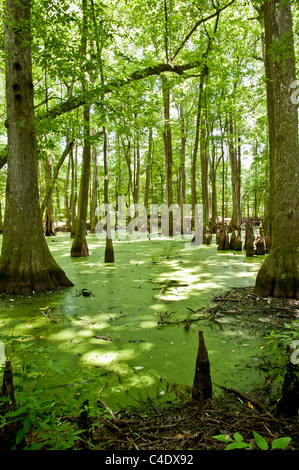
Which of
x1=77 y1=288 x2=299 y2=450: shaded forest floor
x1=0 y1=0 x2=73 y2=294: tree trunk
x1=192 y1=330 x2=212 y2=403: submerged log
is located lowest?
x1=77 y1=288 x2=299 y2=450: shaded forest floor

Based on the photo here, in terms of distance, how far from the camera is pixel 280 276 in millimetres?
4203

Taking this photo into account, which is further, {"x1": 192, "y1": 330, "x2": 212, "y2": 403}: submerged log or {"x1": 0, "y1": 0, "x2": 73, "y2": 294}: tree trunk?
{"x1": 0, "y1": 0, "x2": 73, "y2": 294}: tree trunk

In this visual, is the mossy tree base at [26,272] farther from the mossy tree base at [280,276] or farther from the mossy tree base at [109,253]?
the mossy tree base at [280,276]

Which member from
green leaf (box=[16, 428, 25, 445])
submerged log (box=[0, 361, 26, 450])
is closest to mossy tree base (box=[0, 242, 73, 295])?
submerged log (box=[0, 361, 26, 450])

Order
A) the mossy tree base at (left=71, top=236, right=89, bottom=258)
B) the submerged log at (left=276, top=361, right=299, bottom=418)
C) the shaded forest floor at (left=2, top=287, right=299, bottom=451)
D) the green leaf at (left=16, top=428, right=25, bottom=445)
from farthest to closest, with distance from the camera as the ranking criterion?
the mossy tree base at (left=71, top=236, right=89, bottom=258) < the submerged log at (left=276, top=361, right=299, bottom=418) < the shaded forest floor at (left=2, top=287, right=299, bottom=451) < the green leaf at (left=16, top=428, right=25, bottom=445)

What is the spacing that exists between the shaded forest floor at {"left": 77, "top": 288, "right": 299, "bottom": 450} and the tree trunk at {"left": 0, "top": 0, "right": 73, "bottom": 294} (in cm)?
364

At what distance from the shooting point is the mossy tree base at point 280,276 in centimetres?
414

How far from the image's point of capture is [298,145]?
14.2 ft

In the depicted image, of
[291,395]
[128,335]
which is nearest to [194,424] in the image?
[291,395]

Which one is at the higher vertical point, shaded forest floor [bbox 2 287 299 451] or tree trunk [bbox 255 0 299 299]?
tree trunk [bbox 255 0 299 299]

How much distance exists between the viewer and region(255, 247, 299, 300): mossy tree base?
414 centimetres

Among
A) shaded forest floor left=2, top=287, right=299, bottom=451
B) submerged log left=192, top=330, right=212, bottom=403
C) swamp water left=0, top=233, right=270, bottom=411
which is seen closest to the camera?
shaded forest floor left=2, top=287, right=299, bottom=451

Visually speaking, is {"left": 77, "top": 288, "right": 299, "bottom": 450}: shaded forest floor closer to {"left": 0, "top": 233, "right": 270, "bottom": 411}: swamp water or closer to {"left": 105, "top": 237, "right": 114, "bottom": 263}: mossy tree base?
{"left": 0, "top": 233, "right": 270, "bottom": 411}: swamp water

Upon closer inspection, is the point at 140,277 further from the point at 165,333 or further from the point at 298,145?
the point at 298,145
